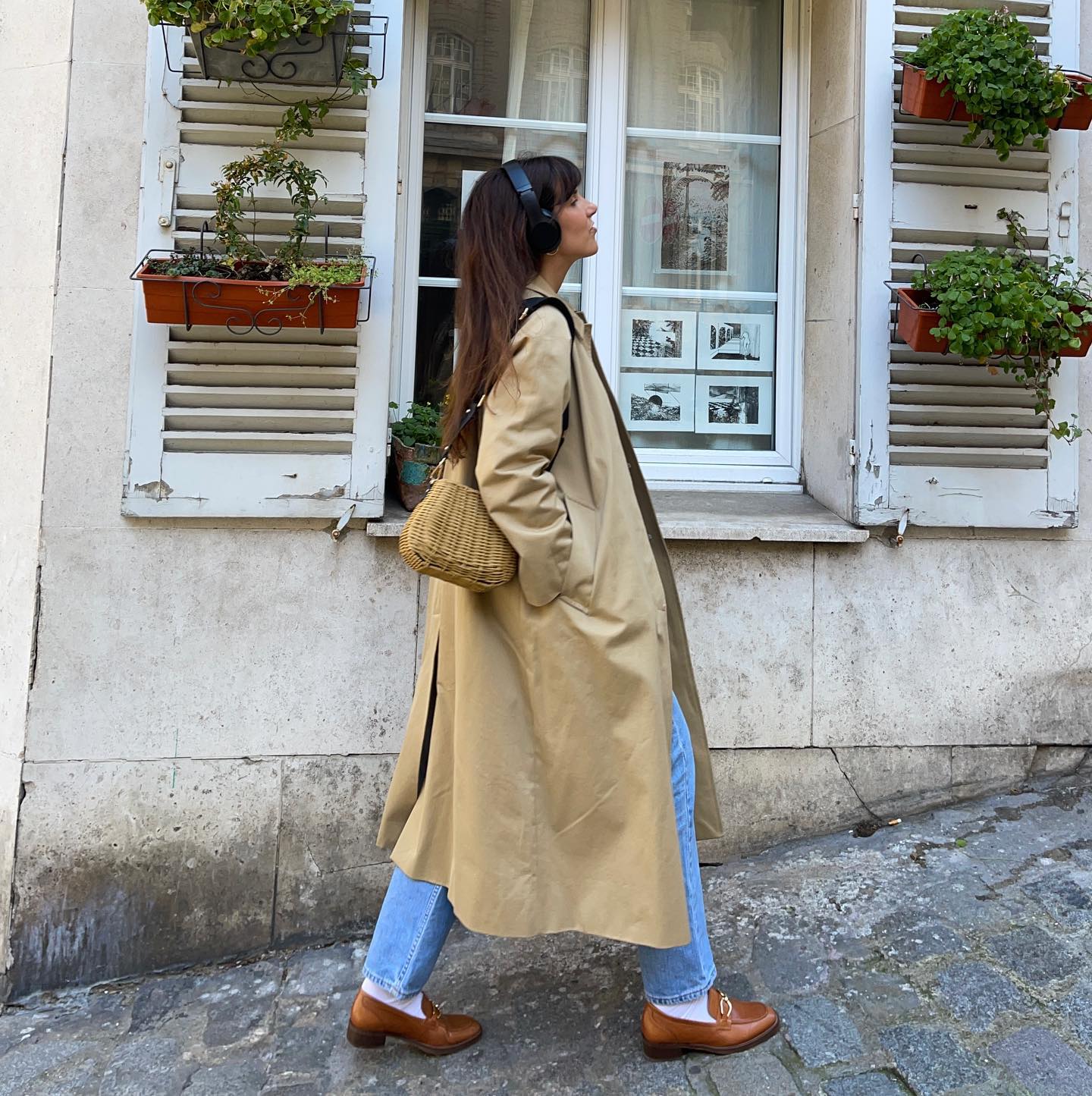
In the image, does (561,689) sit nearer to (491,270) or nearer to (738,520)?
(491,270)

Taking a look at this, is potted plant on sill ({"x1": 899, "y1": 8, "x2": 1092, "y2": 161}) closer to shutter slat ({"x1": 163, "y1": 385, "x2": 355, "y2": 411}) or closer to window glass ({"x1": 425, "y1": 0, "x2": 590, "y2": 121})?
window glass ({"x1": 425, "y1": 0, "x2": 590, "y2": 121})

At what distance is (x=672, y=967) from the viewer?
244 centimetres

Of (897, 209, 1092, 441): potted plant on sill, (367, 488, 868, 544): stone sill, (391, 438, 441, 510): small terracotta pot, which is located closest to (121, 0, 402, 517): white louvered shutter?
(391, 438, 441, 510): small terracotta pot

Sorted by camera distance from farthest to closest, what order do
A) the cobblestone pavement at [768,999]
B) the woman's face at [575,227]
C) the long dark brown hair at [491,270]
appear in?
the cobblestone pavement at [768,999] → the woman's face at [575,227] → the long dark brown hair at [491,270]

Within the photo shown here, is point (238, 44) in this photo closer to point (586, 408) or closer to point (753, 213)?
point (586, 408)

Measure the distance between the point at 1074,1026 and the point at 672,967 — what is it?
1.01 meters

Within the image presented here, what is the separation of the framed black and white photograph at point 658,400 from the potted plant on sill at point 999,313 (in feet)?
2.84

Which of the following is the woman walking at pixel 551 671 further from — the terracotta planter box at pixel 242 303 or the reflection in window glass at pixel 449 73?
the reflection in window glass at pixel 449 73

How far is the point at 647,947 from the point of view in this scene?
2.42 meters

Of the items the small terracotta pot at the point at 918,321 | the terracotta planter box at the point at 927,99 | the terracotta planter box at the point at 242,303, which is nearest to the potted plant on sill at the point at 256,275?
the terracotta planter box at the point at 242,303

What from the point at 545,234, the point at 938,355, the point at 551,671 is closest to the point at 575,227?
the point at 545,234

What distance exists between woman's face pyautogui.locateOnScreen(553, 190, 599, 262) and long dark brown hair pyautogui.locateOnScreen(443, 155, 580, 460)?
0.02m

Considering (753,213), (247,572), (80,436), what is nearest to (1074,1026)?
(247,572)

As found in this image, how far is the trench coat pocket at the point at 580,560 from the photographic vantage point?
2238 millimetres
